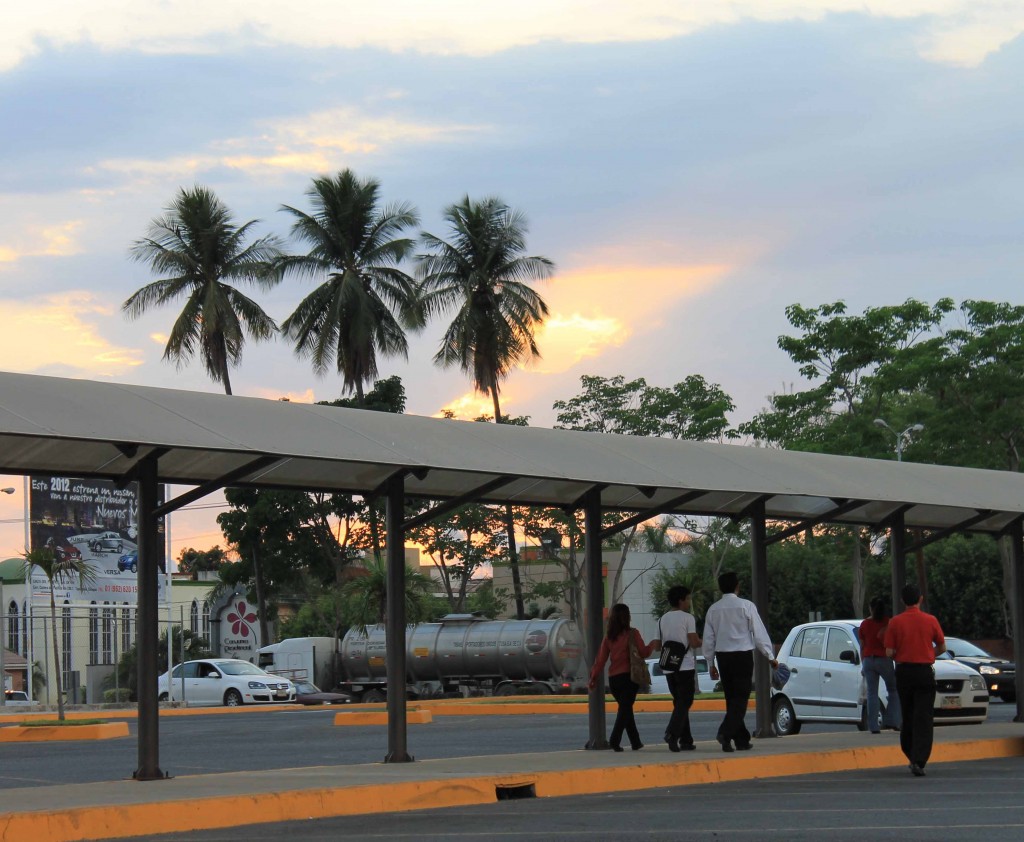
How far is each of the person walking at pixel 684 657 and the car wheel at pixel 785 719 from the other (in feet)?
16.8

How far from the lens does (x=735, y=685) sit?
14641 millimetres

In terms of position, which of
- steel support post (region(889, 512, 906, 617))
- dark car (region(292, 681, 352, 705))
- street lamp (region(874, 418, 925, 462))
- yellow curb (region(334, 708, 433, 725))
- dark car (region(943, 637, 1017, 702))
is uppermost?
street lamp (region(874, 418, 925, 462))

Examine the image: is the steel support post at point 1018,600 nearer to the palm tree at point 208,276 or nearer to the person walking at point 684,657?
the person walking at point 684,657

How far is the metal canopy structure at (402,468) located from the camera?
37.8 feet

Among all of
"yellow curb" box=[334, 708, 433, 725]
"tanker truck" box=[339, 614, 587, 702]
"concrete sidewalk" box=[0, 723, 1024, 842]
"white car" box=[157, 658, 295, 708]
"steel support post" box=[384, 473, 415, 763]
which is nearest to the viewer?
"concrete sidewalk" box=[0, 723, 1024, 842]

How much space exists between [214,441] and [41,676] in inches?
2137

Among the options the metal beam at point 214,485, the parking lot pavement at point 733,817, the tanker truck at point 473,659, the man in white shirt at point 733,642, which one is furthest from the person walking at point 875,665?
the tanker truck at point 473,659

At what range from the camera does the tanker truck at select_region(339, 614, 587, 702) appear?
45.6 m

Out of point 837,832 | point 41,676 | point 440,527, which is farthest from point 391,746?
point 41,676

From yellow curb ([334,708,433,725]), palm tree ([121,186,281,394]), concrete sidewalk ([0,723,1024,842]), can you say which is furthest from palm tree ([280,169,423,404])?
concrete sidewalk ([0,723,1024,842])

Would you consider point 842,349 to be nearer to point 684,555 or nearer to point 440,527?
point 440,527

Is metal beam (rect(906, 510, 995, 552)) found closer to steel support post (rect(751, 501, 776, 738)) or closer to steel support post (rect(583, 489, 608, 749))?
steel support post (rect(751, 501, 776, 738))

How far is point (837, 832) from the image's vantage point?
30.1 ft

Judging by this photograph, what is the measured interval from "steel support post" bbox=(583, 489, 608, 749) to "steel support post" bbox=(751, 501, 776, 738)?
2008 mm
